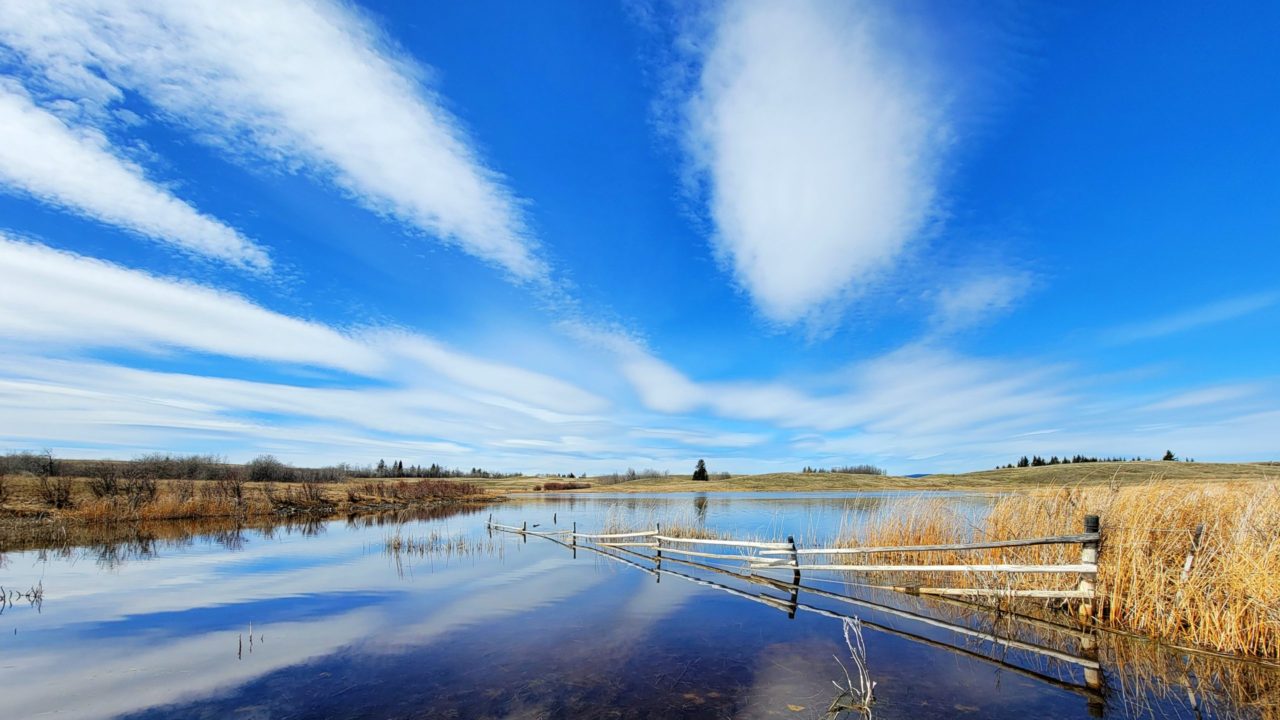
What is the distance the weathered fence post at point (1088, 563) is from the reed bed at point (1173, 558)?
10.9 inches

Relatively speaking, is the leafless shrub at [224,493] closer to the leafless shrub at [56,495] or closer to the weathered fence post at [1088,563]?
the leafless shrub at [56,495]

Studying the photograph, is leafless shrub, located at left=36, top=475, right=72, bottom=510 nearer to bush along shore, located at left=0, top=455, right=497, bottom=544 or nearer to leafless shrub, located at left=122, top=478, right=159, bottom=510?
bush along shore, located at left=0, top=455, right=497, bottom=544

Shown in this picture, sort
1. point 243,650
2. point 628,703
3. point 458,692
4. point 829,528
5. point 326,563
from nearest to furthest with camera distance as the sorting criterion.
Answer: point 628,703 → point 458,692 → point 243,650 → point 326,563 → point 829,528

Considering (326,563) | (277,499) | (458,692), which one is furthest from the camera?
(277,499)

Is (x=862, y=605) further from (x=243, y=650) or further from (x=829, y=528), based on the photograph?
(x=829, y=528)

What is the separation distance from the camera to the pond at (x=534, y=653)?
7.39 metres

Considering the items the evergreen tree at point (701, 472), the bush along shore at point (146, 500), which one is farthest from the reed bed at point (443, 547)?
the evergreen tree at point (701, 472)

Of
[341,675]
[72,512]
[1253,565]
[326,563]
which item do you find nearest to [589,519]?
[326,563]

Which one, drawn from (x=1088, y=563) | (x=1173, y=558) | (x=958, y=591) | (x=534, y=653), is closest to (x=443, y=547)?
(x=534, y=653)

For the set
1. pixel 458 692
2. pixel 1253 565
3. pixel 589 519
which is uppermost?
pixel 1253 565

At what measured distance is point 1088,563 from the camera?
10070mm

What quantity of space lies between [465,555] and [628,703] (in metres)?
18.0

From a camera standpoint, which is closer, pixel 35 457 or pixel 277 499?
pixel 277 499

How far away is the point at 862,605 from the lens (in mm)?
13164
